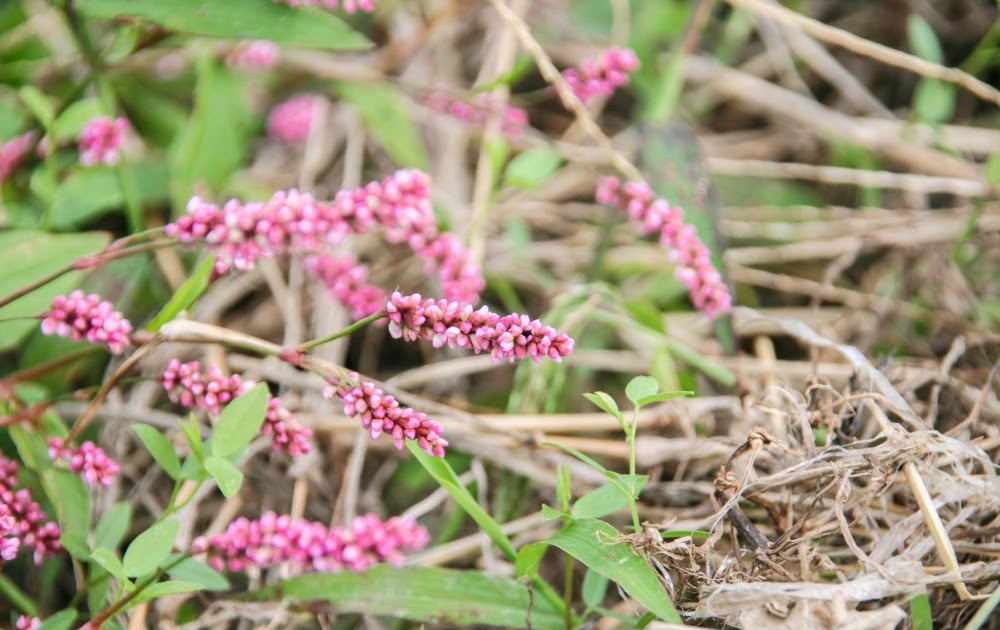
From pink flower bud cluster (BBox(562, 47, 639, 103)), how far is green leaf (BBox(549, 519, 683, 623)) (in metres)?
0.86

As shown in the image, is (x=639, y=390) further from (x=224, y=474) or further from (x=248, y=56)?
(x=248, y=56)

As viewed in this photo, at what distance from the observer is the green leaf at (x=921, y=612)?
122cm

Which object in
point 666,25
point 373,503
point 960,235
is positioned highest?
point 666,25

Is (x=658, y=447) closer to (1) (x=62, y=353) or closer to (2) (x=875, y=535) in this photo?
(2) (x=875, y=535)

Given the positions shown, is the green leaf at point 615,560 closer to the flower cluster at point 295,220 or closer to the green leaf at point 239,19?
the flower cluster at point 295,220

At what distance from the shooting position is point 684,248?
152cm

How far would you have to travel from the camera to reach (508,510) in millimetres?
1667

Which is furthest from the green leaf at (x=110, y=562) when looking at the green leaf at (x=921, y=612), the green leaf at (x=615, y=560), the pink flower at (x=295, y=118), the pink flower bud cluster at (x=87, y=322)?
the pink flower at (x=295, y=118)

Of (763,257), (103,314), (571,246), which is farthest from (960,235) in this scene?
(103,314)

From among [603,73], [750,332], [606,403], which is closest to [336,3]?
[603,73]

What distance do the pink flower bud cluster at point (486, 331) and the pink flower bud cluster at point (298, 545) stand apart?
0.39 m

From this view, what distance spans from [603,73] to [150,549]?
3.72ft

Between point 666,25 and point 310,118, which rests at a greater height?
point 666,25

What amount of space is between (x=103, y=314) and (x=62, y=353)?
533 mm
